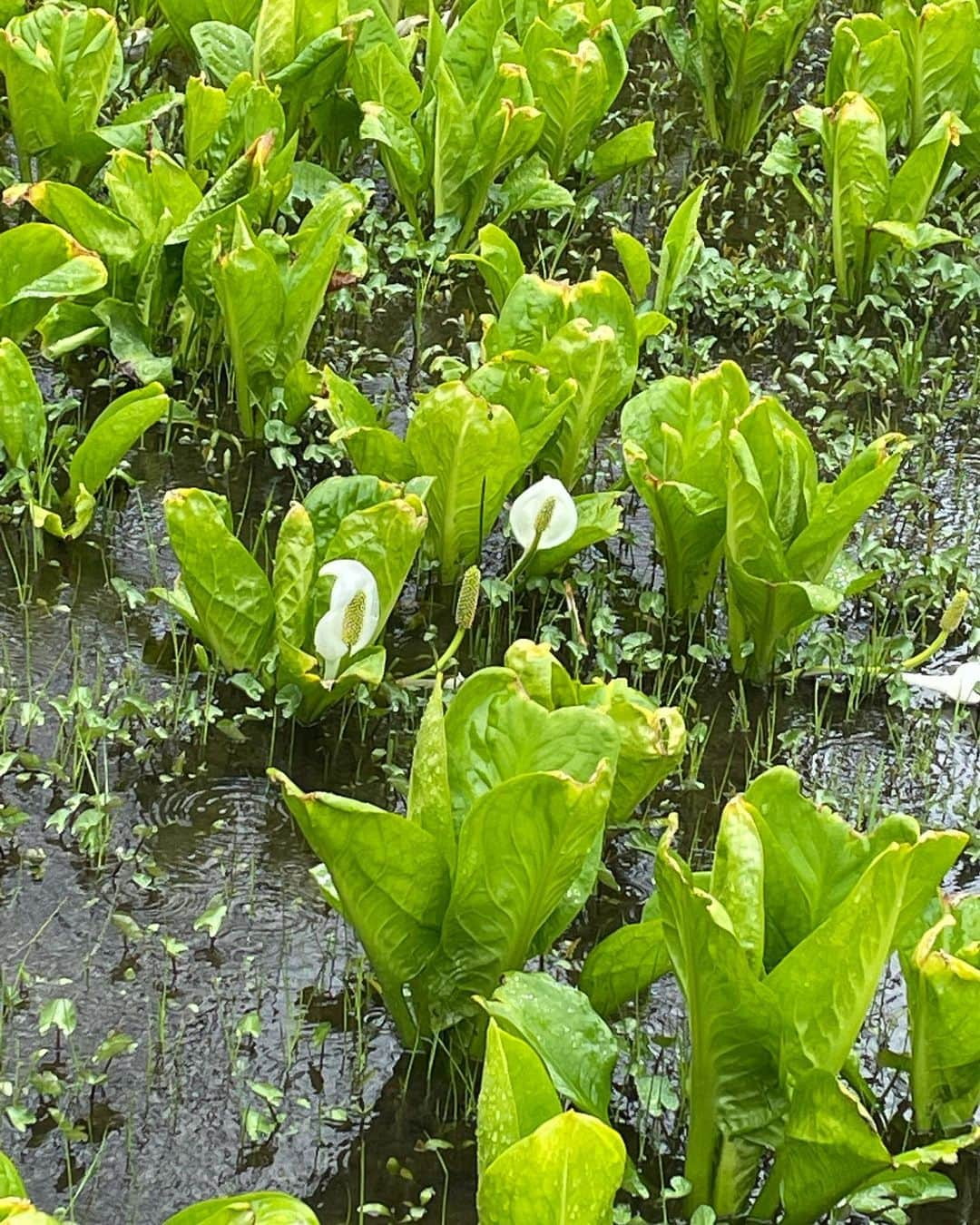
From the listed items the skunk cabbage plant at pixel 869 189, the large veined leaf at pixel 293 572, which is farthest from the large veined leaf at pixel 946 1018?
the skunk cabbage plant at pixel 869 189

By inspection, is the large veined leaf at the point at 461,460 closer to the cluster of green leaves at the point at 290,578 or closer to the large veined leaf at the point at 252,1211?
the cluster of green leaves at the point at 290,578

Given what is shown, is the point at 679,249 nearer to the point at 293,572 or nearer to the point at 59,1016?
the point at 293,572

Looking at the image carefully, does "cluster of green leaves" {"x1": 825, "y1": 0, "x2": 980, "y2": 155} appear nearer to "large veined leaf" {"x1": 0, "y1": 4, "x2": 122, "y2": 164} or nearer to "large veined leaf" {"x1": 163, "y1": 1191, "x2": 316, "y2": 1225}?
"large veined leaf" {"x1": 0, "y1": 4, "x2": 122, "y2": 164}

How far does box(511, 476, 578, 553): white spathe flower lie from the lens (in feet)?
9.20

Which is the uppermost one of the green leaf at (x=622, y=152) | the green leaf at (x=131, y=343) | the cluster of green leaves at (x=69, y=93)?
the cluster of green leaves at (x=69, y=93)

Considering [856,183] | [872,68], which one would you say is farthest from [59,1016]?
[872,68]

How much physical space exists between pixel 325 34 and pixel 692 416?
5.07 ft

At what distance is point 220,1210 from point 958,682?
1.66 metres

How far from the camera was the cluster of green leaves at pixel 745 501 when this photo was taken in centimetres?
271

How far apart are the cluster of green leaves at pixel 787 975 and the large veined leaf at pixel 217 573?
86 cm

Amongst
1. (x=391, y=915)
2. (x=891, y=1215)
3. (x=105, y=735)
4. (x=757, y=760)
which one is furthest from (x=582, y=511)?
(x=891, y=1215)

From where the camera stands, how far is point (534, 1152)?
64.1 inches

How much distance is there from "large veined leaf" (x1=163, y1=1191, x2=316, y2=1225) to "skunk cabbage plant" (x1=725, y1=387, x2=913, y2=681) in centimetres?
139

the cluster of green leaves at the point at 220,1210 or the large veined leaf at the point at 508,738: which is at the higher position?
the large veined leaf at the point at 508,738
